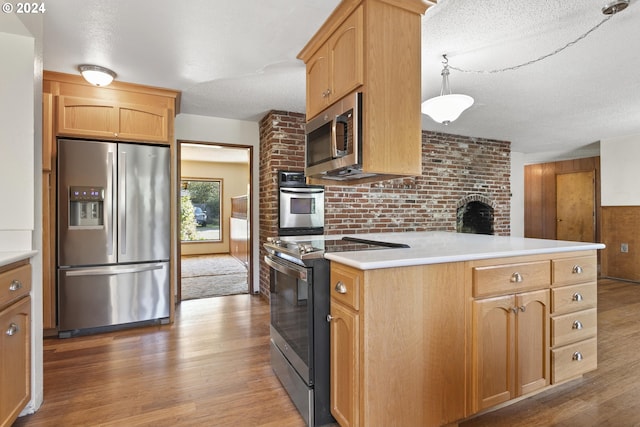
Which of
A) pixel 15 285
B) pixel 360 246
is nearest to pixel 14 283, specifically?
pixel 15 285

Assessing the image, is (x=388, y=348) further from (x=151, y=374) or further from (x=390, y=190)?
(x=390, y=190)

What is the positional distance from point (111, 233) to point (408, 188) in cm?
371

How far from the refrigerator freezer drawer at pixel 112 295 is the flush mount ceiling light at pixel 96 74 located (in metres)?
1.63

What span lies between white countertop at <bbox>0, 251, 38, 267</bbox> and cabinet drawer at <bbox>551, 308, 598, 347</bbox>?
9.17 feet

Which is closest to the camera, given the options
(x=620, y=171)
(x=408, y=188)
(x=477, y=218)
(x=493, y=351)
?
(x=493, y=351)

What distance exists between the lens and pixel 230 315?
3.55 meters

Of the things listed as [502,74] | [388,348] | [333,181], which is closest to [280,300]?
[388,348]

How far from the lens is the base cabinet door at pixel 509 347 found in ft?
5.56

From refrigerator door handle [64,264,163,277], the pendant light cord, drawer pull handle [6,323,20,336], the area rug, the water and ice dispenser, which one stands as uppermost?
the pendant light cord

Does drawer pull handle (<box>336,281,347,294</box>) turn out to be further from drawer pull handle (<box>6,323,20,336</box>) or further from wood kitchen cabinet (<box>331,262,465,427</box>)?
drawer pull handle (<box>6,323,20,336</box>)

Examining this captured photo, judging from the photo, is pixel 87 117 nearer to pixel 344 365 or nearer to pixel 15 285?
pixel 15 285

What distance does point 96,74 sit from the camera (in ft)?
9.14

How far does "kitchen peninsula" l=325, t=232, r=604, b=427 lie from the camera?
1471mm

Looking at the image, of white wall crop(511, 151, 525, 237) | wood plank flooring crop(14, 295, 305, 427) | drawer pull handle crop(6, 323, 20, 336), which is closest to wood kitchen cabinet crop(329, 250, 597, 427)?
wood plank flooring crop(14, 295, 305, 427)
